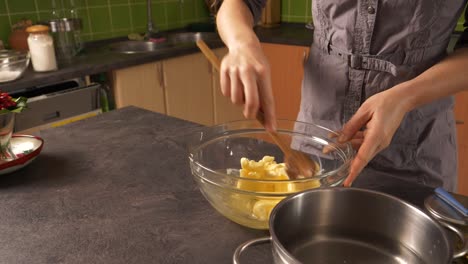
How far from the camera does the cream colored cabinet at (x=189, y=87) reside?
90.9 inches

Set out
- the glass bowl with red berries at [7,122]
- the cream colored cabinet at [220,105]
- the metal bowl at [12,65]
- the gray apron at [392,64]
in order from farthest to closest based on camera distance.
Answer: the cream colored cabinet at [220,105] < the metal bowl at [12,65] < the gray apron at [392,64] < the glass bowl with red berries at [7,122]

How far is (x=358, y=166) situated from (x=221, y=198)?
0.22 m

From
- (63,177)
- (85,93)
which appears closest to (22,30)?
(85,93)

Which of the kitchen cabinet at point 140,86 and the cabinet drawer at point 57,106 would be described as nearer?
the cabinet drawer at point 57,106

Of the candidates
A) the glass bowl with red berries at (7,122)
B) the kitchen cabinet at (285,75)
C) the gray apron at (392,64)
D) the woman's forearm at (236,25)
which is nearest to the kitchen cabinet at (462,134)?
the kitchen cabinet at (285,75)

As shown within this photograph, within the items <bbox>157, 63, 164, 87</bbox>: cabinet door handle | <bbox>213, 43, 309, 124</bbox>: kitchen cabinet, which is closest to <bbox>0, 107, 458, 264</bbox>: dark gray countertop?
<bbox>157, 63, 164, 87</bbox>: cabinet door handle

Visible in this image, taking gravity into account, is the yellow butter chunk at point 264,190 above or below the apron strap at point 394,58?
below

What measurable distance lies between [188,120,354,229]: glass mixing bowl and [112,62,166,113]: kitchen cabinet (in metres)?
1.33

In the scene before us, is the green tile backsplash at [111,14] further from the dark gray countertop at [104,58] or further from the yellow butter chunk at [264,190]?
the yellow butter chunk at [264,190]

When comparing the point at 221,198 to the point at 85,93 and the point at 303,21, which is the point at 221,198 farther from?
the point at 303,21

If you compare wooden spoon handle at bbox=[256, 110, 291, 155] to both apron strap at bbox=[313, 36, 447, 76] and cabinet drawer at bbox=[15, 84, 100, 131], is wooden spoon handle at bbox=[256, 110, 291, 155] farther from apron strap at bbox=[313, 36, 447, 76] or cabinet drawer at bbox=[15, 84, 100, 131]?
cabinet drawer at bbox=[15, 84, 100, 131]

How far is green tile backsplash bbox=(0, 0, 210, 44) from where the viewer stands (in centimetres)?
211

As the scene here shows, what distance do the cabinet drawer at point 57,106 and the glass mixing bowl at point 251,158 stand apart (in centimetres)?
119

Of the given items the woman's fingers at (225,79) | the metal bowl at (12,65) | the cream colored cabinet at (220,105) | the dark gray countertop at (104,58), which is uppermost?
the woman's fingers at (225,79)
